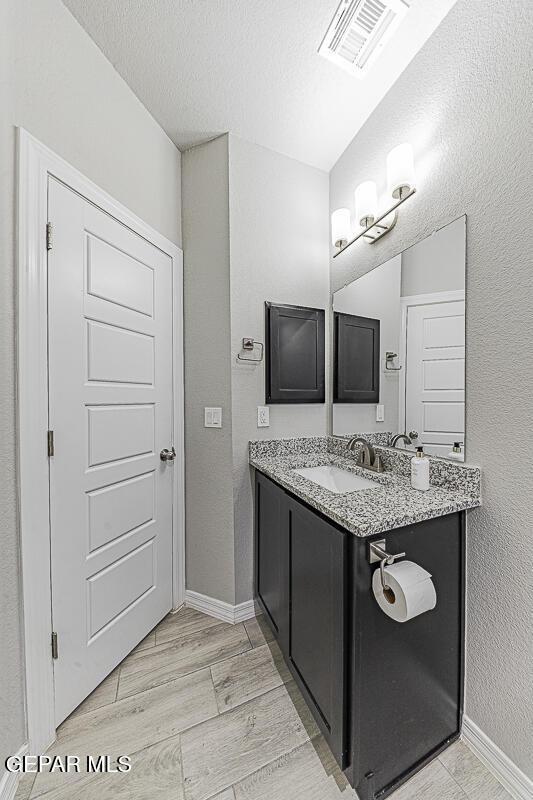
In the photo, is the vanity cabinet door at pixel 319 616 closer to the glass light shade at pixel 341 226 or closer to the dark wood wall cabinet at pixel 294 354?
the dark wood wall cabinet at pixel 294 354

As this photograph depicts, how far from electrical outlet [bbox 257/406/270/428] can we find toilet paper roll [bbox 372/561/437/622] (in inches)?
41.7

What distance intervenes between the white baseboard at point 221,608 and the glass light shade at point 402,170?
225 cm

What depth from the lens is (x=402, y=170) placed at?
137cm

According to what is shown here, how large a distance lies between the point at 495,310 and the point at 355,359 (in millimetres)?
840

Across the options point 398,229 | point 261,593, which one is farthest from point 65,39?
point 261,593

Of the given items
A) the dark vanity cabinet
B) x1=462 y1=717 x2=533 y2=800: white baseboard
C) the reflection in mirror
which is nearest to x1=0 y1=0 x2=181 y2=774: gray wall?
the dark vanity cabinet

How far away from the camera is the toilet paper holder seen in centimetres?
96

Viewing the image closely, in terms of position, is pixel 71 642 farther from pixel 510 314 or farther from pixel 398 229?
pixel 398 229

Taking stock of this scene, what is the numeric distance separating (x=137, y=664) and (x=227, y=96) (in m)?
2.80

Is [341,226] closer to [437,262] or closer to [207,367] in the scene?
[437,262]

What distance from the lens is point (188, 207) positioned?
77.3 inches

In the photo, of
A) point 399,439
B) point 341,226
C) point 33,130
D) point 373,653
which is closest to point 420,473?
point 399,439

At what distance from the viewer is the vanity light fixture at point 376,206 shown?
4.48 ft

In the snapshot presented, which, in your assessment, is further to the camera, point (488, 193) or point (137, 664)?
point (137, 664)
